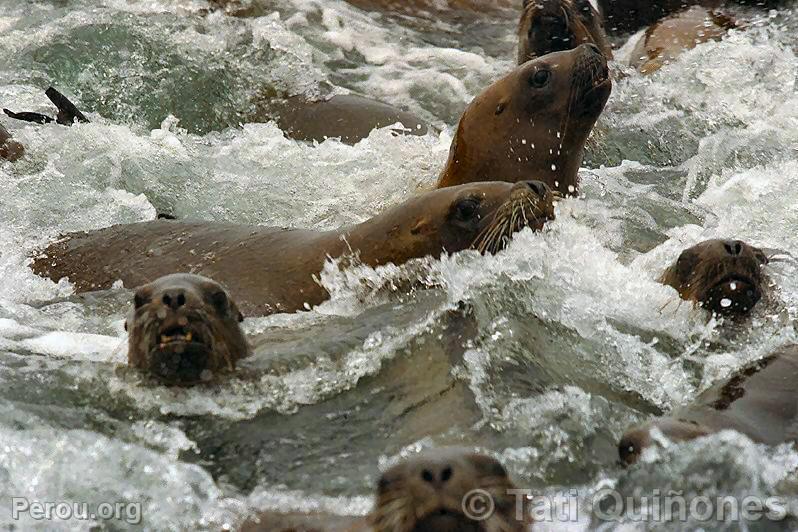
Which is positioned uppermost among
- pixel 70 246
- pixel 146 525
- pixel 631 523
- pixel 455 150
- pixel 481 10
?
pixel 631 523

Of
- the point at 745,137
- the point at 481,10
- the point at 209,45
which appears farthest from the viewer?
the point at 481,10

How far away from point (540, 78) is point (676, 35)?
3777 millimetres

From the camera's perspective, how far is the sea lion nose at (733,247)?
5.53 meters

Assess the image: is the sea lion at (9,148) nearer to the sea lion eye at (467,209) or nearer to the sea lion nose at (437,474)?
the sea lion eye at (467,209)

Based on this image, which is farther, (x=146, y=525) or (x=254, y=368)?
(x=254, y=368)

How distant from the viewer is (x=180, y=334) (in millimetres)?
4625

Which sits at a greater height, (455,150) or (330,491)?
(330,491)

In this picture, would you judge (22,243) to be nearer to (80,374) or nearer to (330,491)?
(80,374)

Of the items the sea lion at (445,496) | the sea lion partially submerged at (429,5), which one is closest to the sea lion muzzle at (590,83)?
the sea lion at (445,496)

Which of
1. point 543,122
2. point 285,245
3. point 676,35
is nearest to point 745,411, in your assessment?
point 285,245

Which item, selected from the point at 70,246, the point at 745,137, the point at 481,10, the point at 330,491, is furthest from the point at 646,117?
the point at 330,491

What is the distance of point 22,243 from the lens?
694 cm

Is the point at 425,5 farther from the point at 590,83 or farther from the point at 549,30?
the point at 590,83

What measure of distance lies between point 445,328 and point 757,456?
4.66 ft
